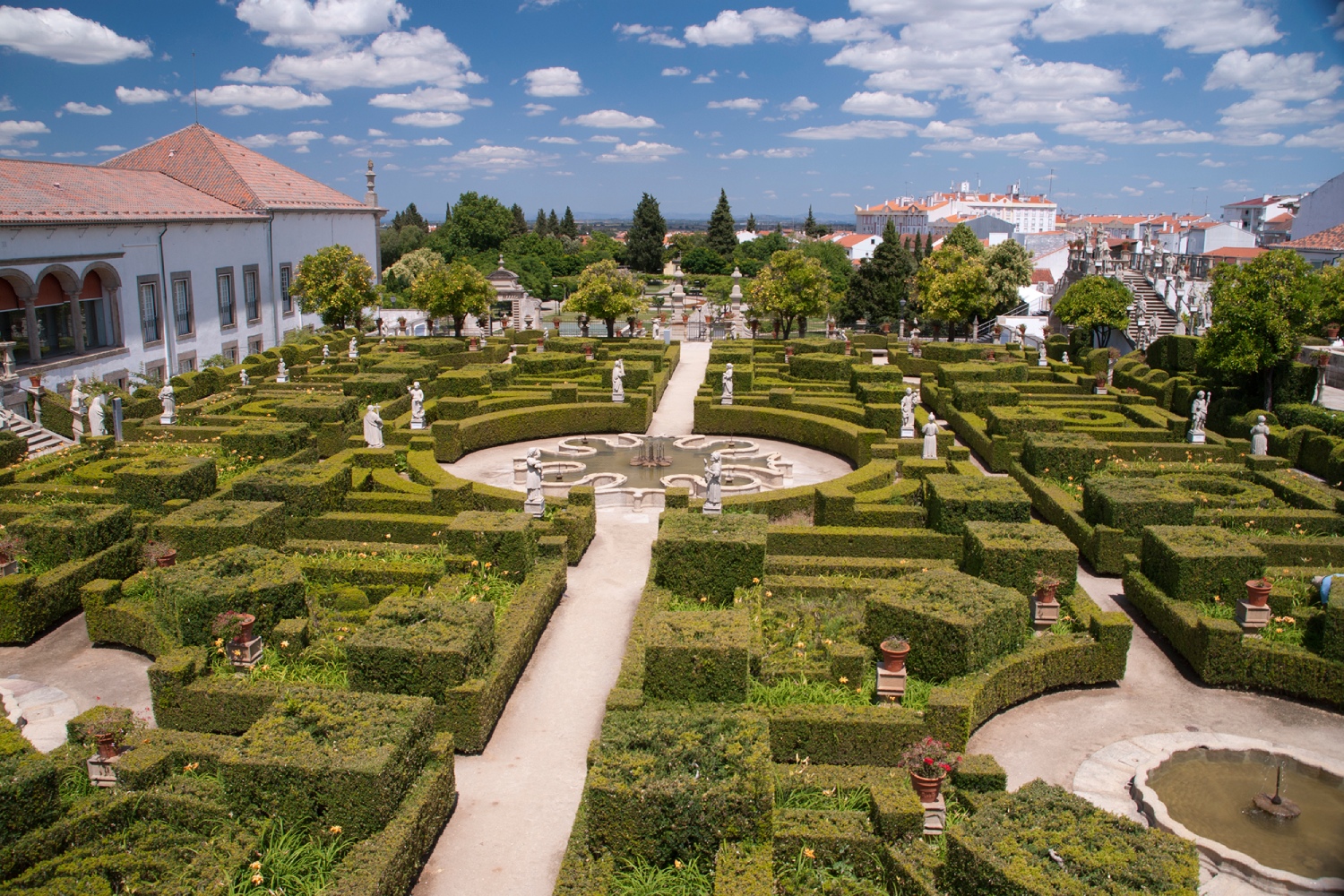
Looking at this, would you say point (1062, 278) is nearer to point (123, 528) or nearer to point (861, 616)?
point (861, 616)

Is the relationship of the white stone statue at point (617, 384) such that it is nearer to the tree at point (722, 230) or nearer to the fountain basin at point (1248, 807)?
the fountain basin at point (1248, 807)

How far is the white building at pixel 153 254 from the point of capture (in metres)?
36.1

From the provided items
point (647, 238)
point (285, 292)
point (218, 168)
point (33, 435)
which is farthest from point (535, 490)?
point (647, 238)

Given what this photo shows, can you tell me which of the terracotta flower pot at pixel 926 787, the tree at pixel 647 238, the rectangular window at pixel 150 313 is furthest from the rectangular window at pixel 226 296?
the tree at pixel 647 238

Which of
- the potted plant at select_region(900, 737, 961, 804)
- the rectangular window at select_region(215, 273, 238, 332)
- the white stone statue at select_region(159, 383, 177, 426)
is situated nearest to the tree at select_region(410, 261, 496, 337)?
the rectangular window at select_region(215, 273, 238, 332)

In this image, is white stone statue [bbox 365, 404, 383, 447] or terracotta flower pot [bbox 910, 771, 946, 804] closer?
terracotta flower pot [bbox 910, 771, 946, 804]

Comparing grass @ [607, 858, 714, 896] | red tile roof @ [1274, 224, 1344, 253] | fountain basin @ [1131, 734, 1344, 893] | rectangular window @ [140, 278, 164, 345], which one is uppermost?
red tile roof @ [1274, 224, 1344, 253]

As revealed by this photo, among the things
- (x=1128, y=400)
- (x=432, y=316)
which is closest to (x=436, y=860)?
(x=1128, y=400)

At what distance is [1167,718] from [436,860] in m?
11.7

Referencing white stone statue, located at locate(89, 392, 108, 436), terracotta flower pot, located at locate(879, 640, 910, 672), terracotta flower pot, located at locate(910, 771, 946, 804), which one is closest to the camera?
terracotta flower pot, located at locate(910, 771, 946, 804)

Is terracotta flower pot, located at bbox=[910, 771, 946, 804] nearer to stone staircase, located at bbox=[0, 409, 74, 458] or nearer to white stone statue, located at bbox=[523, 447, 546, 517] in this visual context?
white stone statue, located at bbox=[523, 447, 546, 517]

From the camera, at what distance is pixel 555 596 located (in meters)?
18.4

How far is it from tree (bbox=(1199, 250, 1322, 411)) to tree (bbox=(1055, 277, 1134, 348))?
1118 centimetres

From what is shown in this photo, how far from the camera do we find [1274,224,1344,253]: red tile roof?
5747cm
